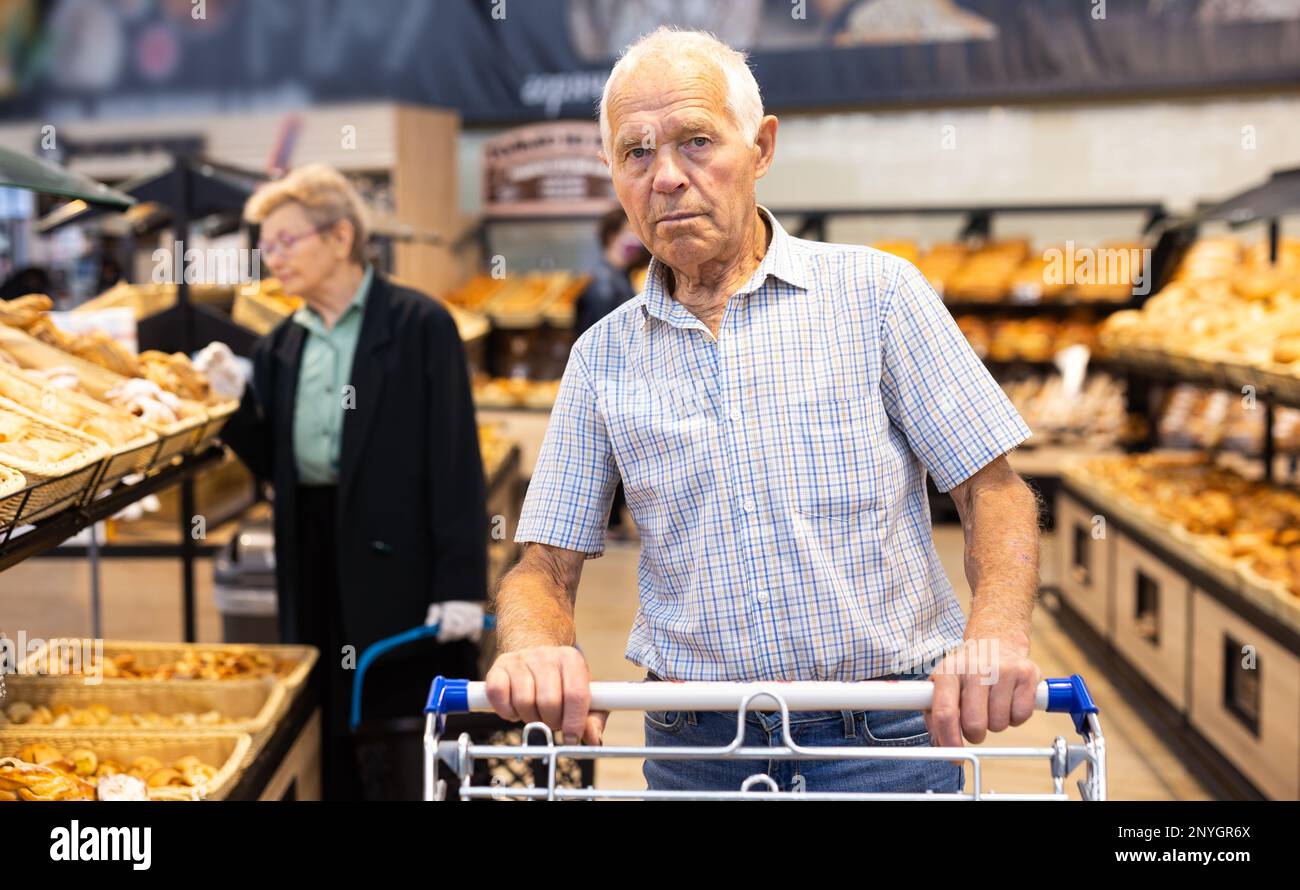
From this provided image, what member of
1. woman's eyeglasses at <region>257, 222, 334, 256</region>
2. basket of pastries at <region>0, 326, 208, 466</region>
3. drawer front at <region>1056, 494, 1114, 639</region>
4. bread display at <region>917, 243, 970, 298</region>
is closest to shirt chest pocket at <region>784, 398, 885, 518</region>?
basket of pastries at <region>0, 326, 208, 466</region>

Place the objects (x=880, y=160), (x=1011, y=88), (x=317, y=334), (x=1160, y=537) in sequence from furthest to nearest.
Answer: (x=880, y=160), (x=1011, y=88), (x=1160, y=537), (x=317, y=334)

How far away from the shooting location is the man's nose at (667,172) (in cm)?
161

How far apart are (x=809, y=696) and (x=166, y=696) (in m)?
2.10

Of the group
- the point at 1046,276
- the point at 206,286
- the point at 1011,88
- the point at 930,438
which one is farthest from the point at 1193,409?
the point at 930,438

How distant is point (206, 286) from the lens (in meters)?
5.56

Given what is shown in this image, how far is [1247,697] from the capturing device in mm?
3969

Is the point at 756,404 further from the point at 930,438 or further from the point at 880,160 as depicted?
the point at 880,160

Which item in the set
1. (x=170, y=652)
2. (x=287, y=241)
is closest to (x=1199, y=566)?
(x=287, y=241)

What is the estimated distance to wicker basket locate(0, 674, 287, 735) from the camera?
2.92m

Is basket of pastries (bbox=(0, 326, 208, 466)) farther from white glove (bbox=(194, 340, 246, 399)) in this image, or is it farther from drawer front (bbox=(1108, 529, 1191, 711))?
drawer front (bbox=(1108, 529, 1191, 711))

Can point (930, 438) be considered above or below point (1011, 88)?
below

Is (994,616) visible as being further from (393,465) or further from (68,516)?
(393,465)

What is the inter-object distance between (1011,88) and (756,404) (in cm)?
741

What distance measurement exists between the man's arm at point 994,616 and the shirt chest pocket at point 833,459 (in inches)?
4.9
